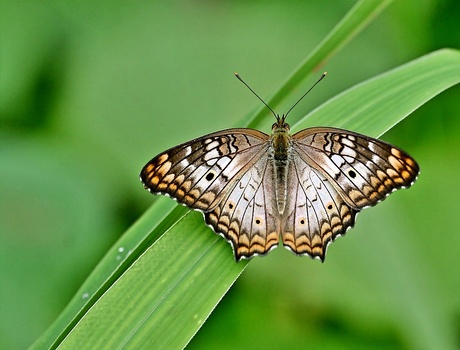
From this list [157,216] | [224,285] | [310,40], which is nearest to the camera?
[224,285]

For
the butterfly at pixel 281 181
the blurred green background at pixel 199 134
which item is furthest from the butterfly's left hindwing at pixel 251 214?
the blurred green background at pixel 199 134

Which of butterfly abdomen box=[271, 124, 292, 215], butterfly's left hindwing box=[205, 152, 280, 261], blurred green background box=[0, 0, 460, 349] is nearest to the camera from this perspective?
butterfly's left hindwing box=[205, 152, 280, 261]

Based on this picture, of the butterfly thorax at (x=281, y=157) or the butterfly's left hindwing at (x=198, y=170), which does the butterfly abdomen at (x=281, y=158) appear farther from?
the butterfly's left hindwing at (x=198, y=170)

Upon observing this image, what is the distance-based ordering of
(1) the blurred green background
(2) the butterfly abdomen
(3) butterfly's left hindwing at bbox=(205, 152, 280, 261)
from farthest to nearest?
(1) the blurred green background < (2) the butterfly abdomen < (3) butterfly's left hindwing at bbox=(205, 152, 280, 261)

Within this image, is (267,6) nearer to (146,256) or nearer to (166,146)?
(166,146)

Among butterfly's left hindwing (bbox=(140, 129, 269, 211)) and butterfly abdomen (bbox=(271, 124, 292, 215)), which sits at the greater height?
butterfly abdomen (bbox=(271, 124, 292, 215))

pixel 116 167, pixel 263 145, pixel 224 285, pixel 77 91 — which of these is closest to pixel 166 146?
pixel 116 167

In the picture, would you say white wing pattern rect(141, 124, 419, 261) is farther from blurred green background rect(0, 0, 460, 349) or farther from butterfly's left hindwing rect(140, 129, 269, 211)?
blurred green background rect(0, 0, 460, 349)

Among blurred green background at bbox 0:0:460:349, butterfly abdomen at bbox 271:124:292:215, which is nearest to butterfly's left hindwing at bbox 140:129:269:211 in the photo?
butterfly abdomen at bbox 271:124:292:215
